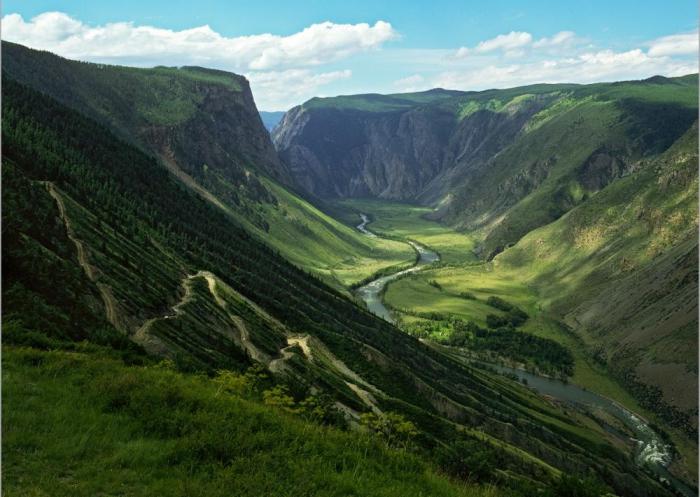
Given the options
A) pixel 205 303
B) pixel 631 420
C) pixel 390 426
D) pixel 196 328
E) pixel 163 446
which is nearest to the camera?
pixel 163 446

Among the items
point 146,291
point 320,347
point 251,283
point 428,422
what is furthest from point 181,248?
point 428,422

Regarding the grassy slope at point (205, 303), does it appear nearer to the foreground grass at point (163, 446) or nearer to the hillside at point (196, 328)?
the hillside at point (196, 328)

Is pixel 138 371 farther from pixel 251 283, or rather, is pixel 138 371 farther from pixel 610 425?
pixel 610 425

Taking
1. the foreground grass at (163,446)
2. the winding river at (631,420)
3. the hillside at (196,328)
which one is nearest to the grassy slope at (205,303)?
the hillside at (196,328)

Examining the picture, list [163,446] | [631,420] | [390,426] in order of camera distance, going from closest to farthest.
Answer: [163,446], [390,426], [631,420]

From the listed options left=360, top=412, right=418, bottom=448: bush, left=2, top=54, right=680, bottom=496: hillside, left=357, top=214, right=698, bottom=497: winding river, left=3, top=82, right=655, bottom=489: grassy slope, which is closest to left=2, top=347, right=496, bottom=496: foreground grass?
left=2, top=54, right=680, bottom=496: hillside

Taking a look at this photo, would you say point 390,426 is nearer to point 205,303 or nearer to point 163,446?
point 163,446

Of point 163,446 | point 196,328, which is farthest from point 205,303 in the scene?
point 163,446
